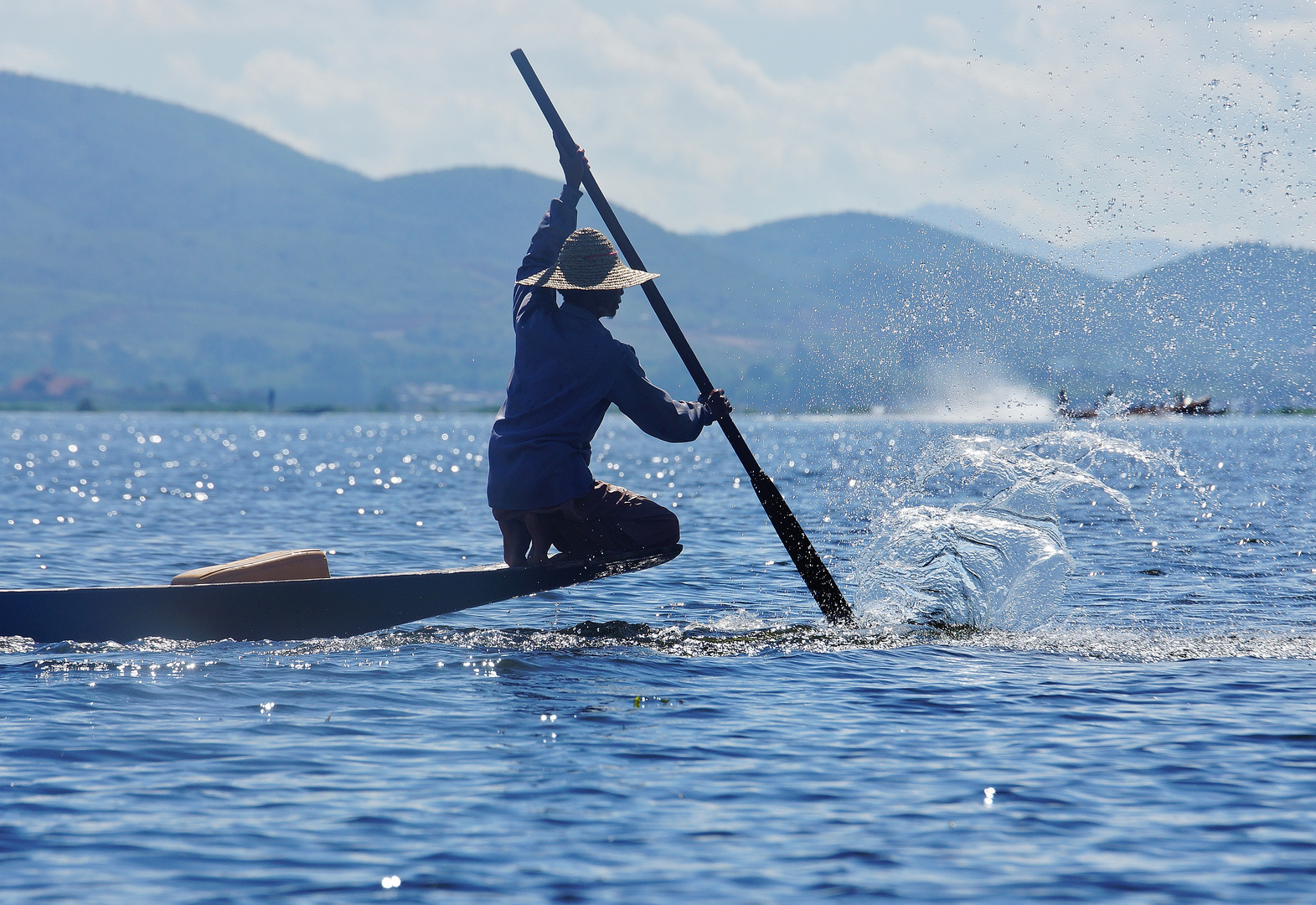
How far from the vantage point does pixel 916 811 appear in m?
5.66

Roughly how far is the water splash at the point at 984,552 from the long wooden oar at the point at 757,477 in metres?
0.76

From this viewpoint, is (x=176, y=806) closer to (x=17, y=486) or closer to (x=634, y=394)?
(x=634, y=394)

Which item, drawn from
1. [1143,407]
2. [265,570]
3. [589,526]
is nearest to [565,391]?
[589,526]

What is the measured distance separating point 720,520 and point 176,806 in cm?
1770

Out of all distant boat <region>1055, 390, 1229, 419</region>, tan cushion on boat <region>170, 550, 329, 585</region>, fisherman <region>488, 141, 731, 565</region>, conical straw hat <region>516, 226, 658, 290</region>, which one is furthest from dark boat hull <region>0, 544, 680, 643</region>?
distant boat <region>1055, 390, 1229, 419</region>

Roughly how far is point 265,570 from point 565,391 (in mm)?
2718

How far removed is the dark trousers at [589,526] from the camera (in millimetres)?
9227

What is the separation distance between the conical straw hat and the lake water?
2767 mm

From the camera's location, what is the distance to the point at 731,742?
6.81m

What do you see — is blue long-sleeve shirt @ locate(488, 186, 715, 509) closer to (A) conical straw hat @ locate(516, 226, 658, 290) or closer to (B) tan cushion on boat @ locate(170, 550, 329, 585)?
(A) conical straw hat @ locate(516, 226, 658, 290)

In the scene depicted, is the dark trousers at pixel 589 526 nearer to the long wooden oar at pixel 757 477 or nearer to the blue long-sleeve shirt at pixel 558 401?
the blue long-sleeve shirt at pixel 558 401

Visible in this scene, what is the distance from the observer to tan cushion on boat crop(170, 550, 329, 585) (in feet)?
29.8

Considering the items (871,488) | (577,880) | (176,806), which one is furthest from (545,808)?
(871,488)

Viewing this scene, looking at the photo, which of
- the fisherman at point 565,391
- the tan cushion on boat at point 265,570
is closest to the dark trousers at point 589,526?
the fisherman at point 565,391
